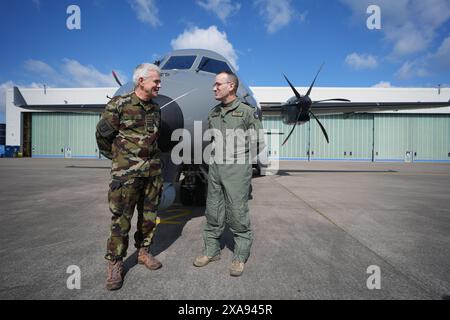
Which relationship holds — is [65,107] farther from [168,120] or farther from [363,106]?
[363,106]

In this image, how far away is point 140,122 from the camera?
107 inches

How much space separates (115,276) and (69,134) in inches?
1459

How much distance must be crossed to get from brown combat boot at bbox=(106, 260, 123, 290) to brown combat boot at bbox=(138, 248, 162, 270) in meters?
0.35

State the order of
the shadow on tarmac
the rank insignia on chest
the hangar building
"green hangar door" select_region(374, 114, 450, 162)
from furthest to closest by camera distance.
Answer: the hangar building < "green hangar door" select_region(374, 114, 450, 162) < the shadow on tarmac < the rank insignia on chest

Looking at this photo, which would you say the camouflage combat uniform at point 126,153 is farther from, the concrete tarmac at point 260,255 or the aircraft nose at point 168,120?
the concrete tarmac at point 260,255

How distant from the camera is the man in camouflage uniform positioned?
2.62m

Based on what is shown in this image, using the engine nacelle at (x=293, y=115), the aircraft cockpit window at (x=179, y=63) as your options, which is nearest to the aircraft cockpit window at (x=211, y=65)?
the aircraft cockpit window at (x=179, y=63)

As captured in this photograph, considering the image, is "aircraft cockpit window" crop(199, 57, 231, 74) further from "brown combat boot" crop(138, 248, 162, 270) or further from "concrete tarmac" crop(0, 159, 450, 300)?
"brown combat boot" crop(138, 248, 162, 270)

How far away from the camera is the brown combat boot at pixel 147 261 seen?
9.42ft

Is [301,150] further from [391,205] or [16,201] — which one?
[16,201]

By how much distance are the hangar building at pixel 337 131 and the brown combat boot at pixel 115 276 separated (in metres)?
30.2

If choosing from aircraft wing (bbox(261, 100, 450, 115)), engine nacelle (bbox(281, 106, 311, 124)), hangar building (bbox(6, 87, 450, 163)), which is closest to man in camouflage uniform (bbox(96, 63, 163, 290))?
engine nacelle (bbox(281, 106, 311, 124))

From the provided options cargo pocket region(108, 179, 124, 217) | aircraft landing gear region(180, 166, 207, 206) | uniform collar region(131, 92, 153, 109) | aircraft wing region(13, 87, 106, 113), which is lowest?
aircraft landing gear region(180, 166, 207, 206)
